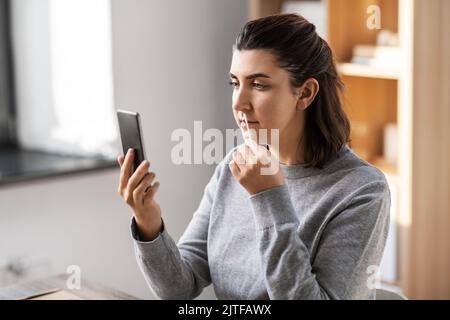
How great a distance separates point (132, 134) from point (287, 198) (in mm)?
290

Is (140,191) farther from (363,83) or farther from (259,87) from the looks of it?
(363,83)

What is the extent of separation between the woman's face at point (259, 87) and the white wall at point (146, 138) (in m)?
1.38

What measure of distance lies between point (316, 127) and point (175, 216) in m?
1.60

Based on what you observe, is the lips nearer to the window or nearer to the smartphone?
the smartphone

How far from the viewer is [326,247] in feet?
4.46

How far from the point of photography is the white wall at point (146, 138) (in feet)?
8.68

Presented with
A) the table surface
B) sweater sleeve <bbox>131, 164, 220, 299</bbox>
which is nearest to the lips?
sweater sleeve <bbox>131, 164, 220, 299</bbox>

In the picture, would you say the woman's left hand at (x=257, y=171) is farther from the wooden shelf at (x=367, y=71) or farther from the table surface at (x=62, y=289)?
the wooden shelf at (x=367, y=71)

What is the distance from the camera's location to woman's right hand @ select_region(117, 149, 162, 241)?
4.51ft

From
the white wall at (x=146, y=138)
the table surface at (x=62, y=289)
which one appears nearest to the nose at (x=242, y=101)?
the table surface at (x=62, y=289)

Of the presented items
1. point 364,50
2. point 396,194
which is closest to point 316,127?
point 396,194

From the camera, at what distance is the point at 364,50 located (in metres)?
2.59

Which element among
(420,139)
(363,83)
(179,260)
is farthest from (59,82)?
(179,260)
